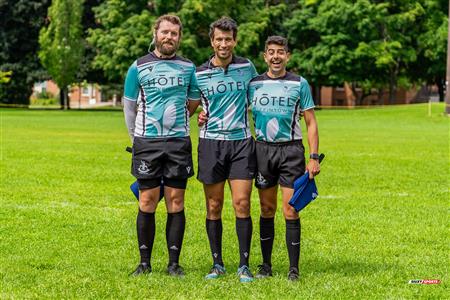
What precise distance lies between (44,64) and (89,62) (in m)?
4.23

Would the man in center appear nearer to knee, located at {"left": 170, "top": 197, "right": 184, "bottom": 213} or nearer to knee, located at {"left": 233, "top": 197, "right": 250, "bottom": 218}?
knee, located at {"left": 233, "top": 197, "right": 250, "bottom": 218}

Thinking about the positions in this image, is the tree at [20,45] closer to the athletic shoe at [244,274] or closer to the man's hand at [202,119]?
the man's hand at [202,119]

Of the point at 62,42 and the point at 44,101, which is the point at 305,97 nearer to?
the point at 62,42

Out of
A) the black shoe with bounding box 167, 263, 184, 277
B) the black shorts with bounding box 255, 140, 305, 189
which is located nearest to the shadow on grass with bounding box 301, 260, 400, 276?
the black shorts with bounding box 255, 140, 305, 189

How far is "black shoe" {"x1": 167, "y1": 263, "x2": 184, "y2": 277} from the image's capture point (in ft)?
22.7

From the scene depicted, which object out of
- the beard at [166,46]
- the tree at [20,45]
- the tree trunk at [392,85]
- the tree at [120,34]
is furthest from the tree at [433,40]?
the beard at [166,46]

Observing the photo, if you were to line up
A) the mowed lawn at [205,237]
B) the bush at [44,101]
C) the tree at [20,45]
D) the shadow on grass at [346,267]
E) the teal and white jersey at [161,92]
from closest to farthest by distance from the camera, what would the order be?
the mowed lawn at [205,237]
the teal and white jersey at [161,92]
the shadow on grass at [346,267]
the tree at [20,45]
the bush at [44,101]

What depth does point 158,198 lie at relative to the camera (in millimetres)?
6988

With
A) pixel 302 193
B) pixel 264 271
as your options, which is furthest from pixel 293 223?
pixel 264 271

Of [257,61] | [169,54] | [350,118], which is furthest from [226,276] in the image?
[257,61]

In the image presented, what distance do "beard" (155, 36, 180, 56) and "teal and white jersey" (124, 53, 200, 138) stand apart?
0.21 ft

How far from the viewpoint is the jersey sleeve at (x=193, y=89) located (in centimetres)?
683

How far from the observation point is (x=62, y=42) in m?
57.0

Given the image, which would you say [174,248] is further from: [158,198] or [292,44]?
[292,44]
